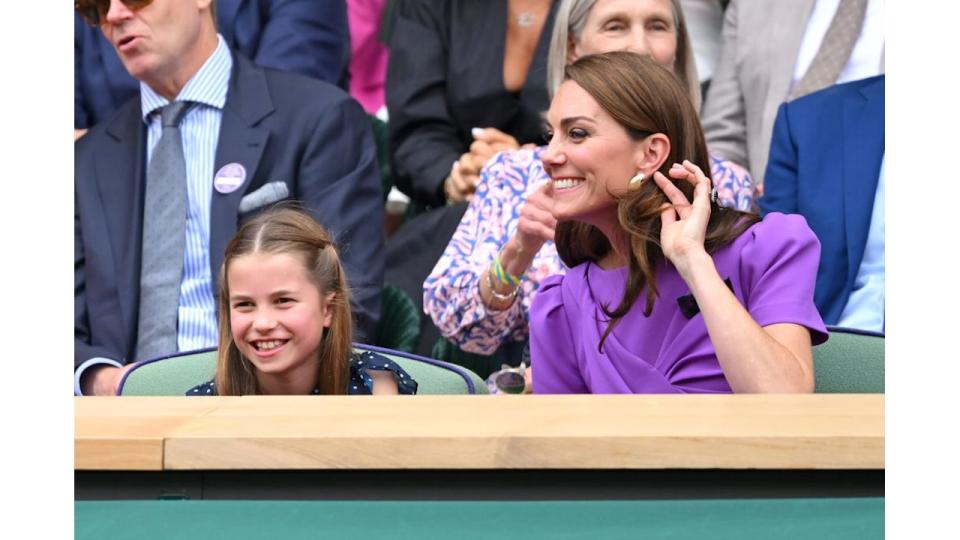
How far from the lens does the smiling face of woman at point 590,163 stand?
2346 mm

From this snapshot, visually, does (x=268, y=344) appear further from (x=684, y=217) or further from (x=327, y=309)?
(x=684, y=217)

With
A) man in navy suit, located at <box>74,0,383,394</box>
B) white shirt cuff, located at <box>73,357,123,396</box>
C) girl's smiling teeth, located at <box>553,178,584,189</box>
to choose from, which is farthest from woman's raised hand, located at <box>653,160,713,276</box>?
white shirt cuff, located at <box>73,357,123,396</box>

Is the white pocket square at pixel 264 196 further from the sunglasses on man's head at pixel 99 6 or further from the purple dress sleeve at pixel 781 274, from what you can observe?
the purple dress sleeve at pixel 781 274

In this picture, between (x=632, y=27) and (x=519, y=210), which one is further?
(x=632, y=27)

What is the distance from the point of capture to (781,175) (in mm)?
3301

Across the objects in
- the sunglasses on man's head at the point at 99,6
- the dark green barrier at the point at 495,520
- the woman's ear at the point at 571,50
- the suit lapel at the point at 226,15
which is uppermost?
the dark green barrier at the point at 495,520

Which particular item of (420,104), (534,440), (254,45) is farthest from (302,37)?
(534,440)

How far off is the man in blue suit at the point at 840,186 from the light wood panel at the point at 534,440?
1.83m

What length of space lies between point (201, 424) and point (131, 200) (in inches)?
81.1

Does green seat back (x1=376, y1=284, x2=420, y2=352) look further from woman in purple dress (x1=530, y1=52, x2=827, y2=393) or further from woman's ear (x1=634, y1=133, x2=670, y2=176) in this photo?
woman's ear (x1=634, y1=133, x2=670, y2=176)

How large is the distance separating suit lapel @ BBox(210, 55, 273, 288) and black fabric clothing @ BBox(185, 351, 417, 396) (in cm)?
73

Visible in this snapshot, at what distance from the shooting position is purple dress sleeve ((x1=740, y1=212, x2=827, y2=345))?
213cm

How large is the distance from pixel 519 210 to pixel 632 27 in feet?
1.76

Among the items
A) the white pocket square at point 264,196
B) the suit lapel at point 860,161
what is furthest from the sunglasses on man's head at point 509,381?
the suit lapel at point 860,161
